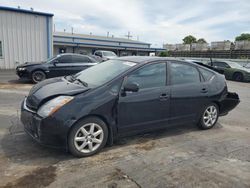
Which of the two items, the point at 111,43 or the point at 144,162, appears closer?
the point at 144,162

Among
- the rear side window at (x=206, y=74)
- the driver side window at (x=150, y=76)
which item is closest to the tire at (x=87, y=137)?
the driver side window at (x=150, y=76)

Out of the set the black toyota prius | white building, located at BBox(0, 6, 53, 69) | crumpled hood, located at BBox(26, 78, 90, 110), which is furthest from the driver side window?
white building, located at BBox(0, 6, 53, 69)

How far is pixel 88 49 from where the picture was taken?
36.2 m

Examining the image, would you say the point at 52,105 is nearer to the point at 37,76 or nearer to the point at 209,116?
the point at 209,116

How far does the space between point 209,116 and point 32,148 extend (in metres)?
3.74

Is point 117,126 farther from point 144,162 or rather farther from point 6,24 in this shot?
point 6,24

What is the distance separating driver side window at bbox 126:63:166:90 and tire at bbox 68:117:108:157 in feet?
3.05

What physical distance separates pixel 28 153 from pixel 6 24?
16497 millimetres

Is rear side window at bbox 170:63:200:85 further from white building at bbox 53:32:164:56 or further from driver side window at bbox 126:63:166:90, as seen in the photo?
white building at bbox 53:32:164:56

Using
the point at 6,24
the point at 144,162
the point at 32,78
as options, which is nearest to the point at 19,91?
the point at 32,78

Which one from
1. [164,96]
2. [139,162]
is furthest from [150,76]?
[139,162]

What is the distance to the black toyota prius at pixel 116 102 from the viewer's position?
12.0ft

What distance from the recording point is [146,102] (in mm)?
4336

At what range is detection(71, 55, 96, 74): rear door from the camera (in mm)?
11852
